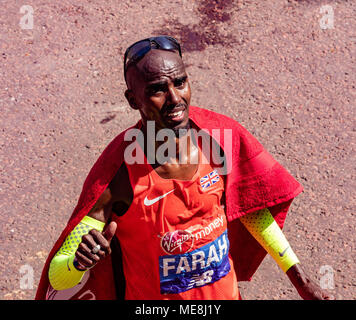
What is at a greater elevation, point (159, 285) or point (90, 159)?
point (159, 285)

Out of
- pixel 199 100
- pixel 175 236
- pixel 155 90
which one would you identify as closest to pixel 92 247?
pixel 175 236

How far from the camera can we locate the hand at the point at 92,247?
8.23ft

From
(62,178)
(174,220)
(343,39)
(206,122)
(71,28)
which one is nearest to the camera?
(174,220)

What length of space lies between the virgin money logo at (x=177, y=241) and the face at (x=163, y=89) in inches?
23.1

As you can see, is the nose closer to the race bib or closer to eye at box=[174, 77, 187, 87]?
eye at box=[174, 77, 187, 87]

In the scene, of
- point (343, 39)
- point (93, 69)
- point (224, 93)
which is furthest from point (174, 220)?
point (343, 39)

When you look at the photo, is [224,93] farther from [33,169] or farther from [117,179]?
[117,179]

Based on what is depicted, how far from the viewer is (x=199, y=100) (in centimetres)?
616

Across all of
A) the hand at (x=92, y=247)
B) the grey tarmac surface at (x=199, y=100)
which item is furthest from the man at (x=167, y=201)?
the grey tarmac surface at (x=199, y=100)

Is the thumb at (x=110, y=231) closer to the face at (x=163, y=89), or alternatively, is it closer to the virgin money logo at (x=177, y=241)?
the virgin money logo at (x=177, y=241)

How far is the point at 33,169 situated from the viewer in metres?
5.71

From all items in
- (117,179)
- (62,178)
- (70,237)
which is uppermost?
(117,179)

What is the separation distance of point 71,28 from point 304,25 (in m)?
3.38

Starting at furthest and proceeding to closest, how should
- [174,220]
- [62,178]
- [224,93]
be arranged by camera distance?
[224,93], [62,178], [174,220]
